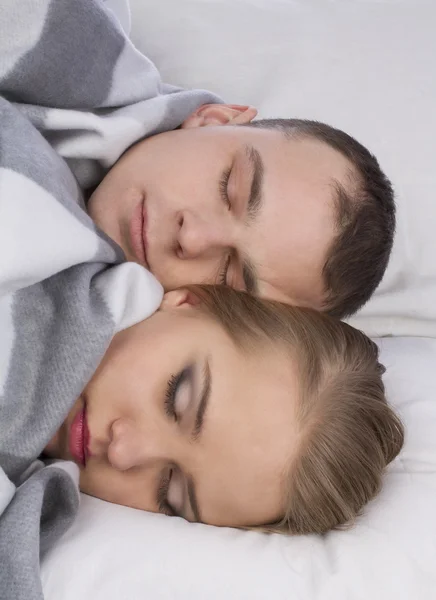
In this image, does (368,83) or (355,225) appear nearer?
(355,225)

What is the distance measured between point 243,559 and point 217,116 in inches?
29.1

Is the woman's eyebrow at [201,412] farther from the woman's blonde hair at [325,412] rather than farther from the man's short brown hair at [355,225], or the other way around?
the man's short brown hair at [355,225]

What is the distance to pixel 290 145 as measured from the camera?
1108 mm

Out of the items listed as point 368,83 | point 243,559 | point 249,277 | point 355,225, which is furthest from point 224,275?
point 368,83

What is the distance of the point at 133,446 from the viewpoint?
851 millimetres

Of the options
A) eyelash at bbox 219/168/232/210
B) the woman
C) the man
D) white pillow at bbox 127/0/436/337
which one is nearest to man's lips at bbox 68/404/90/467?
the woman

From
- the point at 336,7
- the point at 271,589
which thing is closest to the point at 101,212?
the point at 271,589

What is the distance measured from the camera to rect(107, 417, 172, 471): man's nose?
85cm

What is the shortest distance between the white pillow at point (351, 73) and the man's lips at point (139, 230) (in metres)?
0.49

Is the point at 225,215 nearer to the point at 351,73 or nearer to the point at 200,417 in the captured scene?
the point at 200,417

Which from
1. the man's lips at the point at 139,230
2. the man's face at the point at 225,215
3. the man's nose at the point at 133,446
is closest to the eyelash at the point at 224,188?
the man's face at the point at 225,215

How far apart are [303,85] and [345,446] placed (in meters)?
0.79

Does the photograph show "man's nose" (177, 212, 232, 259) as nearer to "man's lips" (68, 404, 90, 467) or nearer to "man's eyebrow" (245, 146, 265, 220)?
"man's eyebrow" (245, 146, 265, 220)

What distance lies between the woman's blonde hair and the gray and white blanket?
120 mm
